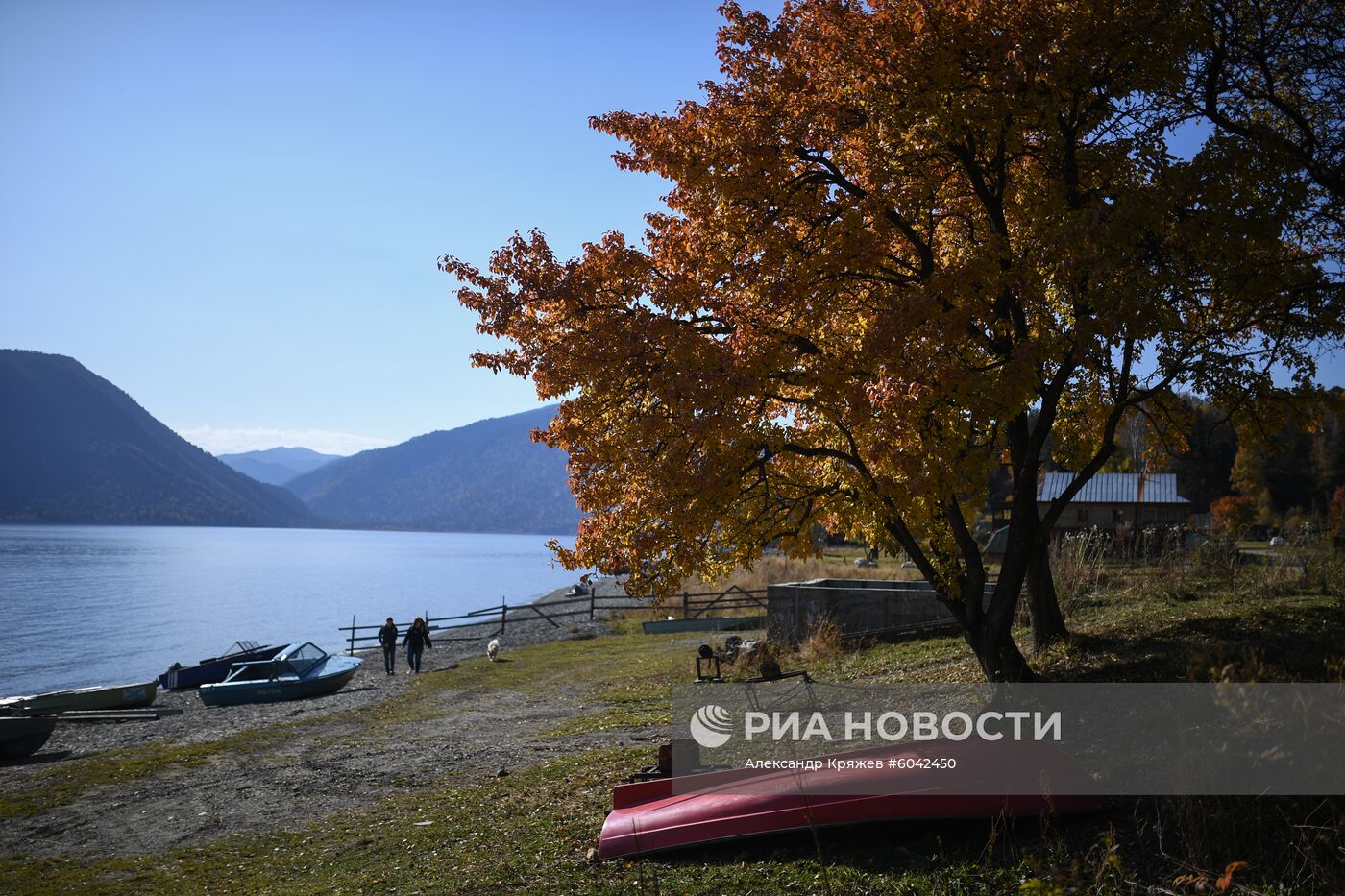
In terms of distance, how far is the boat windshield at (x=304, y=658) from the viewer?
93.5ft

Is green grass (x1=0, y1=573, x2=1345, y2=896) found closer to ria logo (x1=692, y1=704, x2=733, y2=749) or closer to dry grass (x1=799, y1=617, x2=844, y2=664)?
dry grass (x1=799, y1=617, x2=844, y2=664)

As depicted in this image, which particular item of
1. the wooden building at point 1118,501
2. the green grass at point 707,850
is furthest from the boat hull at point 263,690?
the wooden building at point 1118,501

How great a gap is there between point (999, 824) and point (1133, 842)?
1.05m

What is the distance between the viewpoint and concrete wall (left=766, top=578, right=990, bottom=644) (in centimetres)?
2070

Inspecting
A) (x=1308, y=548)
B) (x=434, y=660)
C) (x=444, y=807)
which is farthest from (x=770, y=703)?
(x=434, y=660)

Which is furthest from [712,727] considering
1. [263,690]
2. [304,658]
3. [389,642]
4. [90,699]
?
[90,699]

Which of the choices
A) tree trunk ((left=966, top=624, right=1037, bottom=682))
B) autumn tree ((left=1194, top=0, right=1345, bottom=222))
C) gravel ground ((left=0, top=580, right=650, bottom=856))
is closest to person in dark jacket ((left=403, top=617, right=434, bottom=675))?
gravel ground ((left=0, top=580, right=650, bottom=856))

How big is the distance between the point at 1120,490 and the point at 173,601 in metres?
69.8

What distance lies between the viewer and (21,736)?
1906cm

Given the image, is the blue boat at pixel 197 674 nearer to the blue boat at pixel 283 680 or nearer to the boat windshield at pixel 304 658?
the blue boat at pixel 283 680

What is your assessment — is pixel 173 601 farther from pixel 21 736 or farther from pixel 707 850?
pixel 707 850

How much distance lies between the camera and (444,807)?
11.7 meters

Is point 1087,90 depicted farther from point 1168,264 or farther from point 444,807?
point 444,807

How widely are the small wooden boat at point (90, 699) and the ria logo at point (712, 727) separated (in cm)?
1997
